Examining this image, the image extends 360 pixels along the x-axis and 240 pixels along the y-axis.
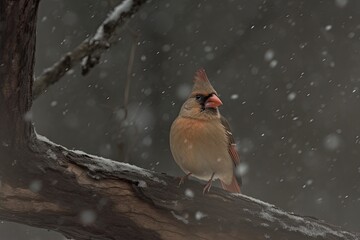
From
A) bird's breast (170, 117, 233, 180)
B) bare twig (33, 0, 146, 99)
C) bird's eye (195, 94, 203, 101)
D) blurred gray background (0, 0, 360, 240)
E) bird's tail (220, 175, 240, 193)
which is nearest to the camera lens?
bare twig (33, 0, 146, 99)

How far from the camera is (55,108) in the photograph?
8172 millimetres

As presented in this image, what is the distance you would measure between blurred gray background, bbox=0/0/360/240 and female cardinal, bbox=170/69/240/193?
11.9 feet

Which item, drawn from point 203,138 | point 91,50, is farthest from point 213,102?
point 91,50

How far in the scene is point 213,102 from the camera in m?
4.11

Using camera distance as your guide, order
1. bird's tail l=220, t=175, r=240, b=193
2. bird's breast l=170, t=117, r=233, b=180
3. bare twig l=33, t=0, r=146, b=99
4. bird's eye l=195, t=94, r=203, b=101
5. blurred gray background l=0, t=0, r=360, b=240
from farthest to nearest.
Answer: blurred gray background l=0, t=0, r=360, b=240 → bird's tail l=220, t=175, r=240, b=193 → bird's eye l=195, t=94, r=203, b=101 → bird's breast l=170, t=117, r=233, b=180 → bare twig l=33, t=0, r=146, b=99

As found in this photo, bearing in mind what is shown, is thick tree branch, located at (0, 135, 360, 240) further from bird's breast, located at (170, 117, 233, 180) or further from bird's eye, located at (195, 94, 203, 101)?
bird's eye, located at (195, 94, 203, 101)

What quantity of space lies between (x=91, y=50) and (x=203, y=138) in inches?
29.0

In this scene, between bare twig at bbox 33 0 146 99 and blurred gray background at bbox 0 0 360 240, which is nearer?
bare twig at bbox 33 0 146 99

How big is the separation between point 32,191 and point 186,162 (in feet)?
3.70

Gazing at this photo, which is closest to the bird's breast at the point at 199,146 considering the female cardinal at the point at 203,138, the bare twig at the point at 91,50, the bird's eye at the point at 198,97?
the female cardinal at the point at 203,138

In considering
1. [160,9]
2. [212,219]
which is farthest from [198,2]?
[212,219]

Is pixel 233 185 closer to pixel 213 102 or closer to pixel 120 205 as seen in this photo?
pixel 213 102

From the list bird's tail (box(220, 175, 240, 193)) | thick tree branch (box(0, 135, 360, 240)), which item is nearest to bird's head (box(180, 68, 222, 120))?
bird's tail (box(220, 175, 240, 193))

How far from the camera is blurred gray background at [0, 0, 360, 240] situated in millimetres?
8070
